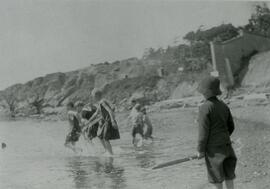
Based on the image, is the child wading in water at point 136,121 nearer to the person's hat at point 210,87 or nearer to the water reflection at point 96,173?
the water reflection at point 96,173

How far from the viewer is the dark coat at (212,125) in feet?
13.3

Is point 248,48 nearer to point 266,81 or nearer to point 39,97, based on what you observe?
point 266,81

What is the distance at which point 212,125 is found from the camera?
4.09 metres

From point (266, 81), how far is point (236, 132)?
→ 14854 mm

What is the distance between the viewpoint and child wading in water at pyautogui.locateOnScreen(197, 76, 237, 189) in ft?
13.3

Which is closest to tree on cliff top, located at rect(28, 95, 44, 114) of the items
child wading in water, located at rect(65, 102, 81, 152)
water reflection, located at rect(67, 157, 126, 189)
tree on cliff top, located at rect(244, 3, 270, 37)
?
tree on cliff top, located at rect(244, 3, 270, 37)

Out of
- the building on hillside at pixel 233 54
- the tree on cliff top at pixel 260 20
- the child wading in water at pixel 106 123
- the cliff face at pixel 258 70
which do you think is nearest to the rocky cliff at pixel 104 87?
the building on hillside at pixel 233 54

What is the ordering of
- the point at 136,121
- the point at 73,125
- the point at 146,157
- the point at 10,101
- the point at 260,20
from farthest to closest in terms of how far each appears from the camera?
1. the point at 10,101
2. the point at 260,20
3. the point at 136,121
4. the point at 73,125
5. the point at 146,157

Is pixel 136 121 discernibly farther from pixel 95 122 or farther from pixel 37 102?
pixel 37 102

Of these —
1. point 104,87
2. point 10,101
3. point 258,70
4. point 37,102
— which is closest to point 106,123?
point 258,70

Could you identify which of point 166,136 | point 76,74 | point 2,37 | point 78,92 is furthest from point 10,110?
point 2,37

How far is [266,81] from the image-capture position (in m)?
24.2

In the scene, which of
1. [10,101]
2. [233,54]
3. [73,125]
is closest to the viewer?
[73,125]

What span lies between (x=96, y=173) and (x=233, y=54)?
2120 cm
